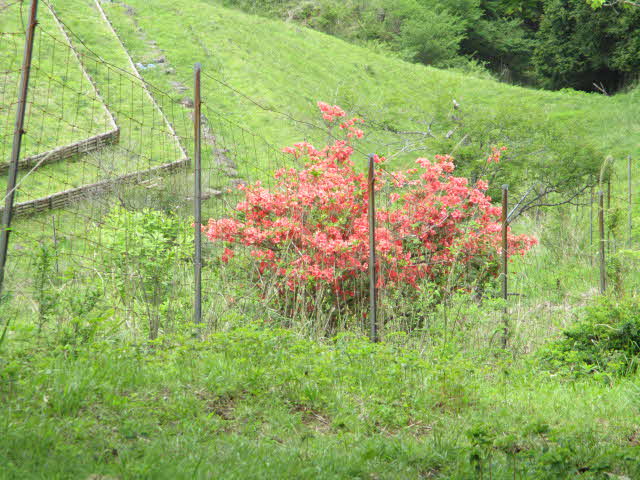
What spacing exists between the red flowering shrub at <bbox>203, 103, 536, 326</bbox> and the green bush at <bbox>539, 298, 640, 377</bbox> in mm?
1137

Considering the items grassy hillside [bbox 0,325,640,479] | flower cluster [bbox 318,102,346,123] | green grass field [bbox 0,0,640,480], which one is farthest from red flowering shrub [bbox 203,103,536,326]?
grassy hillside [bbox 0,325,640,479]

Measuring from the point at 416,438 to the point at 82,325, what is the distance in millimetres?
2100

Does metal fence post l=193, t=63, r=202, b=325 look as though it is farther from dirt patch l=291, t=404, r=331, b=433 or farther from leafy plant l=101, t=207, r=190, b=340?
dirt patch l=291, t=404, r=331, b=433

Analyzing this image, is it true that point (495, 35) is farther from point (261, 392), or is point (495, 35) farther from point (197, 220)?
point (261, 392)

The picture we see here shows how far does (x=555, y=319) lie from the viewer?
6828 millimetres

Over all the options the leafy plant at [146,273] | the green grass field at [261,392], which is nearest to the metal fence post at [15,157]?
the green grass field at [261,392]

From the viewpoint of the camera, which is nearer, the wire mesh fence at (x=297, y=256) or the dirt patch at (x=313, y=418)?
the dirt patch at (x=313, y=418)

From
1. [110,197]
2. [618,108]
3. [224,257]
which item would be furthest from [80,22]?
[618,108]

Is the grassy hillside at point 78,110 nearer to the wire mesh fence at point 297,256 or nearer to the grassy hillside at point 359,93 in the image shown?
the grassy hillside at point 359,93

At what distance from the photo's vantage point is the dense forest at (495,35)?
24875 mm

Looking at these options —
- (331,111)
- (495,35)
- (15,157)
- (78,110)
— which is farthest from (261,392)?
(495,35)

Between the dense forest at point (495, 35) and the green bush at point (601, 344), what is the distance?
20.8 meters

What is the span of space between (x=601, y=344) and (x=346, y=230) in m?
2.62

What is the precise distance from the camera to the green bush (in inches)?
209
